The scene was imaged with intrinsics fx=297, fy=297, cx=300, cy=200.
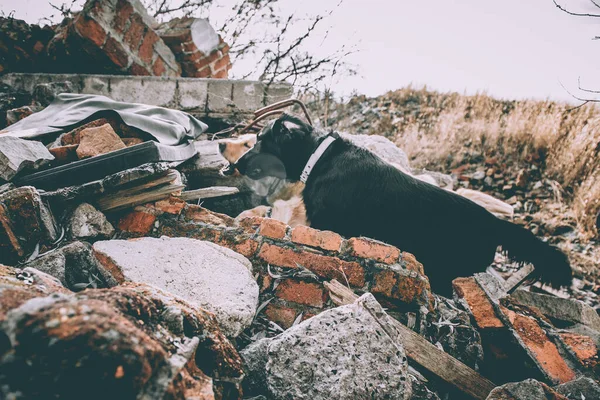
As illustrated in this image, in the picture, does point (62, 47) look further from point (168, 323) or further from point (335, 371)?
point (335, 371)

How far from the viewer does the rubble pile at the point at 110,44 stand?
277 cm

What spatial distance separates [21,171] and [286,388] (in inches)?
63.7

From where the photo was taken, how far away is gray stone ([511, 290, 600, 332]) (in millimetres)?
1900

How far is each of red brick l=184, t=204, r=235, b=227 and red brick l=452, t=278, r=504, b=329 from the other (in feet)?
3.99

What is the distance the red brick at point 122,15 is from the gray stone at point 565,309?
400 cm

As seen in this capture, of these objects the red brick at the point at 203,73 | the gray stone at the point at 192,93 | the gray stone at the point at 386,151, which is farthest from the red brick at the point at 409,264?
the red brick at the point at 203,73

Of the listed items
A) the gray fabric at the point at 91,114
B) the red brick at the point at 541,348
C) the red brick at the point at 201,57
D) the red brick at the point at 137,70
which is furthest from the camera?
the red brick at the point at 201,57

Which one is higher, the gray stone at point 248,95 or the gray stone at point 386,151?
the gray stone at point 248,95

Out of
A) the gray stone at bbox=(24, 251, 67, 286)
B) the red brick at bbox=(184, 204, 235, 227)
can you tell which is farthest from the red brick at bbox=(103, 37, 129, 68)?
the gray stone at bbox=(24, 251, 67, 286)

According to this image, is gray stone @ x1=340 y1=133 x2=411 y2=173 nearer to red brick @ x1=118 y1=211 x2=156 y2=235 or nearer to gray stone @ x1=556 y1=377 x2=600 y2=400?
red brick @ x1=118 y1=211 x2=156 y2=235

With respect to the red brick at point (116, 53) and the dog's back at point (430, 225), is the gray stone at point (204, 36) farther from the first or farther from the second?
the dog's back at point (430, 225)

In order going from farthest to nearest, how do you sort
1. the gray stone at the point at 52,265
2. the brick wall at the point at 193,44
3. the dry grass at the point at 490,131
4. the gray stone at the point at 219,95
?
the dry grass at the point at 490,131
the brick wall at the point at 193,44
the gray stone at the point at 219,95
the gray stone at the point at 52,265

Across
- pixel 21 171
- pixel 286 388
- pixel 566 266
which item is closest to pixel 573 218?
pixel 566 266

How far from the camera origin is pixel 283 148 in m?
2.81
